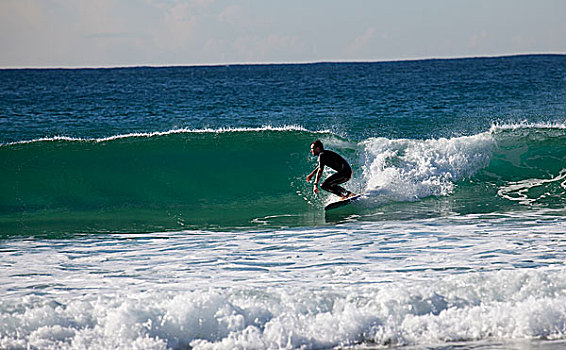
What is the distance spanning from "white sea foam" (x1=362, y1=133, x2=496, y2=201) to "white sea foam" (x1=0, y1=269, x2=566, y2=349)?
601 centimetres

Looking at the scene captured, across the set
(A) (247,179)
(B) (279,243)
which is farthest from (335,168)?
(A) (247,179)

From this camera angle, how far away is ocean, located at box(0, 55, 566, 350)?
6.00 metres

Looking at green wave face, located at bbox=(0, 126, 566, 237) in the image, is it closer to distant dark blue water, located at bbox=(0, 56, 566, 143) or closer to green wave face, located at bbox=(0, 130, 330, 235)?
green wave face, located at bbox=(0, 130, 330, 235)

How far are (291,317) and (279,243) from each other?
2922 millimetres

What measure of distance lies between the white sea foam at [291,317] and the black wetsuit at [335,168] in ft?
16.2

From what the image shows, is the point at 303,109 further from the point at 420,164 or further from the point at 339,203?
the point at 339,203

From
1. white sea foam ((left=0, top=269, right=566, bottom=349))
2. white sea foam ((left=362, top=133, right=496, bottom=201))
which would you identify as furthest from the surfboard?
white sea foam ((left=0, top=269, right=566, bottom=349))

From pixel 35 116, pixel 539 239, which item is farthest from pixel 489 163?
pixel 35 116

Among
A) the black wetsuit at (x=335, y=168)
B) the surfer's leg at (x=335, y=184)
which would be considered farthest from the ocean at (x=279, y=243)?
the black wetsuit at (x=335, y=168)

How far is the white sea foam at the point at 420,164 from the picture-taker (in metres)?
12.9

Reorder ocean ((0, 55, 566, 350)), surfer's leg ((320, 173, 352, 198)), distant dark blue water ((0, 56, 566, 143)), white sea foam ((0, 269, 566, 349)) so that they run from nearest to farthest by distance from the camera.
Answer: white sea foam ((0, 269, 566, 349)) → ocean ((0, 55, 566, 350)) → surfer's leg ((320, 173, 352, 198)) → distant dark blue water ((0, 56, 566, 143))

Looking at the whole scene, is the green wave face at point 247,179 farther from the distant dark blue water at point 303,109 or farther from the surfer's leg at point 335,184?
the distant dark blue water at point 303,109

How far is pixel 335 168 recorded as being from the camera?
11414 millimetres

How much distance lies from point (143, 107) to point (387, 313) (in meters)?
29.6
